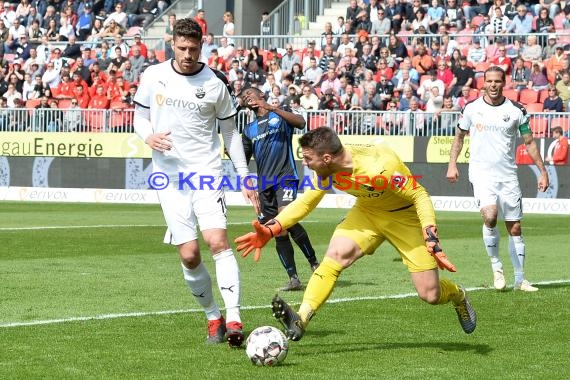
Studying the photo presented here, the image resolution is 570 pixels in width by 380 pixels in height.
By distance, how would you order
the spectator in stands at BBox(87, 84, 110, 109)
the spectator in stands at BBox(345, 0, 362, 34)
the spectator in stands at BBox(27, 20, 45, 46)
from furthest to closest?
the spectator in stands at BBox(27, 20, 45, 46)
the spectator in stands at BBox(345, 0, 362, 34)
the spectator in stands at BBox(87, 84, 110, 109)

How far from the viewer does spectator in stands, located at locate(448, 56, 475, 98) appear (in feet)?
96.7

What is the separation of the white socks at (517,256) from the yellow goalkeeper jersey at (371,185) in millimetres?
4403

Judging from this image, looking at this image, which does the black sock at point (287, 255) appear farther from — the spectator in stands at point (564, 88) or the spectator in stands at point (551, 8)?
the spectator in stands at point (551, 8)

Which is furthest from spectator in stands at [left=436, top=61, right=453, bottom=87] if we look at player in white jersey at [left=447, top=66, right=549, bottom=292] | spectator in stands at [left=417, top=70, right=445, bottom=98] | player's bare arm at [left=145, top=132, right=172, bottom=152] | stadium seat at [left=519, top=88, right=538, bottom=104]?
player's bare arm at [left=145, top=132, right=172, bottom=152]

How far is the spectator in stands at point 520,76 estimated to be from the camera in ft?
95.7

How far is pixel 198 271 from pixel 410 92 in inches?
854

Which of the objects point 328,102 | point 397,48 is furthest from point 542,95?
point 328,102

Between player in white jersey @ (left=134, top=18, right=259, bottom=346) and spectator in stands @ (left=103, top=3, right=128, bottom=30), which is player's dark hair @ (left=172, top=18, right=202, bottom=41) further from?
spectator in stands @ (left=103, top=3, right=128, bottom=30)

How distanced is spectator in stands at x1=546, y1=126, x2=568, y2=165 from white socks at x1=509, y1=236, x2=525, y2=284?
585 inches

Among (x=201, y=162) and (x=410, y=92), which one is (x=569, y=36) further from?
(x=201, y=162)

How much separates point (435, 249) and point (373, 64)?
79.7 feet

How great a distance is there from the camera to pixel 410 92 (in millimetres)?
29906

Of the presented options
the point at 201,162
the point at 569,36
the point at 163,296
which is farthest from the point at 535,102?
the point at 201,162

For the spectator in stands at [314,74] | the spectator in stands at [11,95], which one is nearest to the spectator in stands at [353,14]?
the spectator in stands at [314,74]
